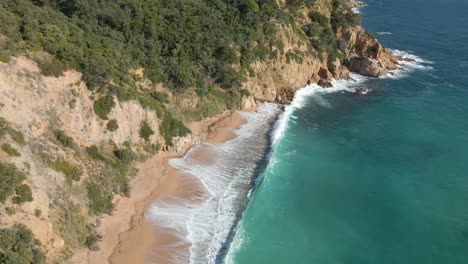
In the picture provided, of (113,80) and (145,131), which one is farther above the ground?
(113,80)

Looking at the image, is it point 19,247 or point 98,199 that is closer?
point 19,247

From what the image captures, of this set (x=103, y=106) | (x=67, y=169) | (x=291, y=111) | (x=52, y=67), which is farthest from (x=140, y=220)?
(x=291, y=111)

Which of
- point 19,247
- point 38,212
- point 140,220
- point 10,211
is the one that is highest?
point 10,211

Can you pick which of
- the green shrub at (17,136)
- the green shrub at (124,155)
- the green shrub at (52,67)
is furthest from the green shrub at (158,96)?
the green shrub at (17,136)

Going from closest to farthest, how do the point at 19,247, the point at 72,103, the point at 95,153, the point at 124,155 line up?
the point at 19,247
the point at 95,153
the point at 72,103
the point at 124,155

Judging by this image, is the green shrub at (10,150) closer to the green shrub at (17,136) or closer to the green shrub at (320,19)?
the green shrub at (17,136)

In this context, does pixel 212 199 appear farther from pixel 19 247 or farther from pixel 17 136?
pixel 19 247

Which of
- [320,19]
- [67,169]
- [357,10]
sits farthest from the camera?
[357,10]
